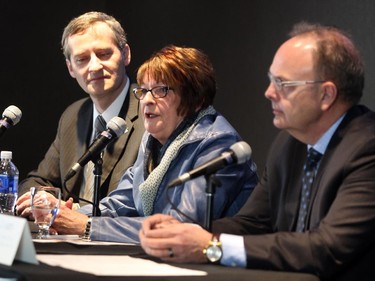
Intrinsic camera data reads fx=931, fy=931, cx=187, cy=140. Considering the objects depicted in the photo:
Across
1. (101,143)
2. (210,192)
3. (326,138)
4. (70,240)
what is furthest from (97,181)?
(326,138)

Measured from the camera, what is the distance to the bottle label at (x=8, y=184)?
429 centimetres

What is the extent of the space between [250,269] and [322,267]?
0.21 meters

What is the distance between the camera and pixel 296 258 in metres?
2.67

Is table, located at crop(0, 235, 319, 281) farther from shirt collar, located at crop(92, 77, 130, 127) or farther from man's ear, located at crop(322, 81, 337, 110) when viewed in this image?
shirt collar, located at crop(92, 77, 130, 127)

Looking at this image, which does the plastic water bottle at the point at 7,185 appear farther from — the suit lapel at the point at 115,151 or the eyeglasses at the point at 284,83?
the eyeglasses at the point at 284,83

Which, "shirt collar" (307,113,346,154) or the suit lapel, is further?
the suit lapel

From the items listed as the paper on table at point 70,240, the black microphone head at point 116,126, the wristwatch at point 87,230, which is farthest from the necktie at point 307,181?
the wristwatch at point 87,230

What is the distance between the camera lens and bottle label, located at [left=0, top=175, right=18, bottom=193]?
4285 mm

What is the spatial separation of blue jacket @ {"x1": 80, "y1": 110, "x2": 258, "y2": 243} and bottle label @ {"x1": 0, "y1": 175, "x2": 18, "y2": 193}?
2.44 feet

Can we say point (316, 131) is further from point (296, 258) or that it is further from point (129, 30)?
point (129, 30)

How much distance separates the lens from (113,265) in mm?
2654

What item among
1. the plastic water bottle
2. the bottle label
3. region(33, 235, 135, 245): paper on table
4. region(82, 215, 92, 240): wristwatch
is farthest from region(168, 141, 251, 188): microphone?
the bottle label

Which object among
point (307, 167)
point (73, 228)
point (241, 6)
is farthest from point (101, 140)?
point (241, 6)

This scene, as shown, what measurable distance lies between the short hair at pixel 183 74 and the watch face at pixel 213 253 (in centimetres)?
116
